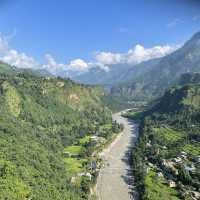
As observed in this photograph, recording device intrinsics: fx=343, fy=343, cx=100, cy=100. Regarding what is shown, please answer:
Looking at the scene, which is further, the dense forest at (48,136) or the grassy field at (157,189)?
the grassy field at (157,189)

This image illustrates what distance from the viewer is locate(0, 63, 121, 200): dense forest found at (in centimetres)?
3919

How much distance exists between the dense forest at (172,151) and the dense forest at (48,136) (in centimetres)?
776

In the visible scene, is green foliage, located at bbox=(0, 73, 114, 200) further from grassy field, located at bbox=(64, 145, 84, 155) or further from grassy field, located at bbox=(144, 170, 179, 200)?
grassy field, located at bbox=(144, 170, 179, 200)

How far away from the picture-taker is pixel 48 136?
221ft

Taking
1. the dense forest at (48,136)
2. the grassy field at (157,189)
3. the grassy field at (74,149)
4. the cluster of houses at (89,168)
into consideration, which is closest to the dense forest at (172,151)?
the grassy field at (157,189)

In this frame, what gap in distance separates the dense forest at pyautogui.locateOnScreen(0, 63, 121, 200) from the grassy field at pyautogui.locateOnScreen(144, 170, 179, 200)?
24.6 ft

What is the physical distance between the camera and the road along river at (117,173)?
43284mm

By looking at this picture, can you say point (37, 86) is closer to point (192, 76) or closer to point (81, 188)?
point (81, 188)

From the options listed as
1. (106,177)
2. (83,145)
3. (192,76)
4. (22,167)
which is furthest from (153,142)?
(192,76)

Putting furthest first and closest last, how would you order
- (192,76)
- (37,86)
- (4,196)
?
(192,76), (37,86), (4,196)

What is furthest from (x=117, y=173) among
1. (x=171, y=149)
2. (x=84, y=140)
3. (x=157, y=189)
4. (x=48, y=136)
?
(x=48, y=136)

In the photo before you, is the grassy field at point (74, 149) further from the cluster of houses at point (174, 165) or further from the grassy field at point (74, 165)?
the cluster of houses at point (174, 165)

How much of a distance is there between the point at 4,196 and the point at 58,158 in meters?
20.8

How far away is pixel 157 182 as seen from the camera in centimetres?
4578
